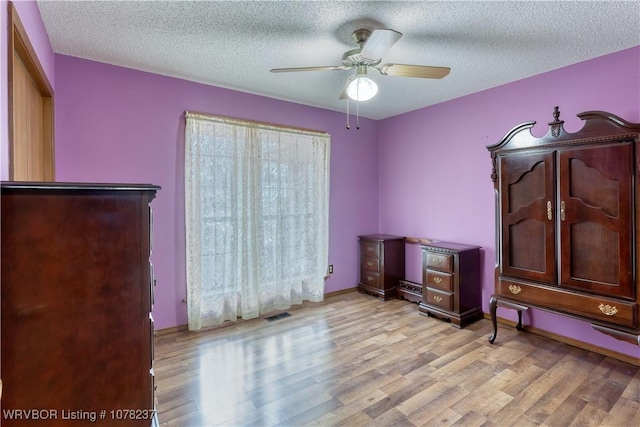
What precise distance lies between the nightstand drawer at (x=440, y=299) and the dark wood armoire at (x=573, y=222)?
1.55 ft

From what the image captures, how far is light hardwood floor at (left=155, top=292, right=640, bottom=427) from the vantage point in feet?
6.31

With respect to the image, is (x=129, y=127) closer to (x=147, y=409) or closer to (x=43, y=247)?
(x=43, y=247)

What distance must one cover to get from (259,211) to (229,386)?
1779 mm

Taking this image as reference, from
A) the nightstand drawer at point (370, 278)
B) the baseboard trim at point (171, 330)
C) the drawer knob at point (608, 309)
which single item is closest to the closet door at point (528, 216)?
the drawer knob at point (608, 309)

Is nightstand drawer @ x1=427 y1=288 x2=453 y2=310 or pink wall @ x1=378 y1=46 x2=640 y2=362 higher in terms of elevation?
pink wall @ x1=378 y1=46 x2=640 y2=362

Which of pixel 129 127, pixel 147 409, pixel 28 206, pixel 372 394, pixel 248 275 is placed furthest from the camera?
pixel 248 275

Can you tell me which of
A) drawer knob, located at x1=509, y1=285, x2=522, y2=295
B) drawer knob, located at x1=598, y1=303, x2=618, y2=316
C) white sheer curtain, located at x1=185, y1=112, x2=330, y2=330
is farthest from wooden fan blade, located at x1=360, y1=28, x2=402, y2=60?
drawer knob, located at x1=598, y1=303, x2=618, y2=316

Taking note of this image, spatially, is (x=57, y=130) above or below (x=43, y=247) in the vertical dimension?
above

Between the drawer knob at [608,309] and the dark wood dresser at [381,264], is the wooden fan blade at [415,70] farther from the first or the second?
the dark wood dresser at [381,264]

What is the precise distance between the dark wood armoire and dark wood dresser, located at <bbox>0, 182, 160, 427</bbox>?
2841 mm

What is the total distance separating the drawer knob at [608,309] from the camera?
2250 mm

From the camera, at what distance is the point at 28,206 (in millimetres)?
1013

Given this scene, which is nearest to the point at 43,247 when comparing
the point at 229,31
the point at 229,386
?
the point at 229,386

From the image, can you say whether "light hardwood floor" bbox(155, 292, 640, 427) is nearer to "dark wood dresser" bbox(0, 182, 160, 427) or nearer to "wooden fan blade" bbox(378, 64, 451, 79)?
"dark wood dresser" bbox(0, 182, 160, 427)
